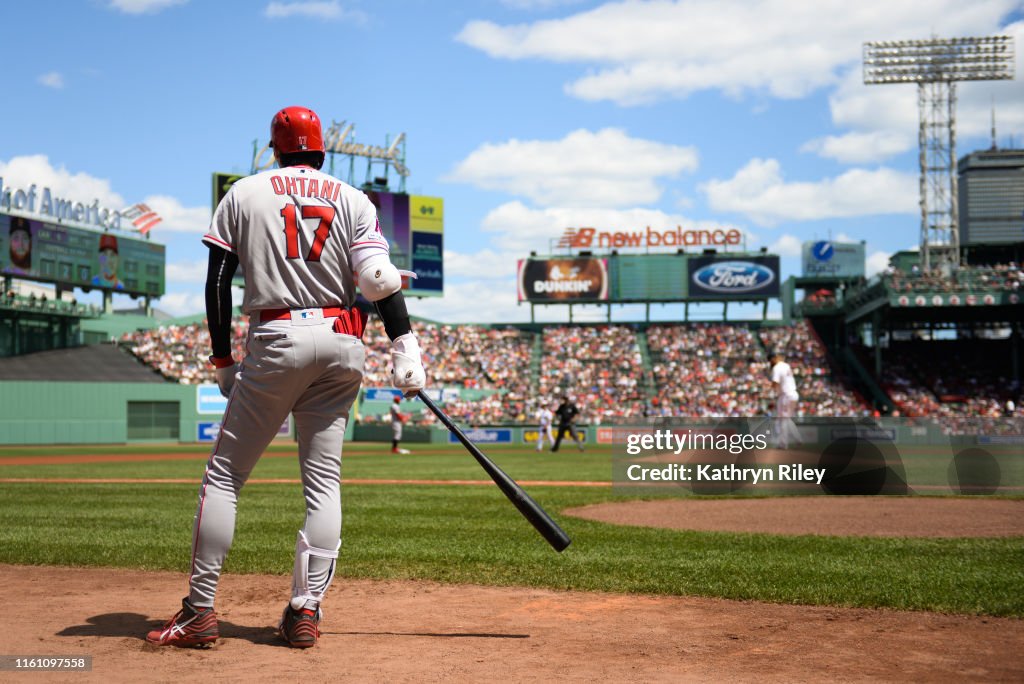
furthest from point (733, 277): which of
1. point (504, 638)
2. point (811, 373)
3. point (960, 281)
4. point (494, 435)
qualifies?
point (504, 638)

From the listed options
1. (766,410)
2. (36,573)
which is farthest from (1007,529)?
(766,410)

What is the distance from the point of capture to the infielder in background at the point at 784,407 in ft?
57.1

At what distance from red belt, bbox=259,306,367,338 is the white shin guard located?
3.39 ft

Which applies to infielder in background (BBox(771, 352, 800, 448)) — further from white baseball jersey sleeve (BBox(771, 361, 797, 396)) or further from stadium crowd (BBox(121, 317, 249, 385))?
stadium crowd (BBox(121, 317, 249, 385))

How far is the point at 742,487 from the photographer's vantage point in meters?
15.0

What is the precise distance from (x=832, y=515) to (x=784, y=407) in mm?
7021

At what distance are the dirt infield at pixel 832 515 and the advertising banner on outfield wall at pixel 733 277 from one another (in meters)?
44.3

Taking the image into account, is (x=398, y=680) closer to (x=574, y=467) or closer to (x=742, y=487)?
(x=742, y=487)

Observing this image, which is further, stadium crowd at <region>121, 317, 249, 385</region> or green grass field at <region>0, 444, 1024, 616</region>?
stadium crowd at <region>121, 317, 249, 385</region>

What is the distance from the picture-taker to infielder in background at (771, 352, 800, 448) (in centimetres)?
1741

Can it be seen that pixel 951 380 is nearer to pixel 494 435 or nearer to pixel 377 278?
pixel 494 435

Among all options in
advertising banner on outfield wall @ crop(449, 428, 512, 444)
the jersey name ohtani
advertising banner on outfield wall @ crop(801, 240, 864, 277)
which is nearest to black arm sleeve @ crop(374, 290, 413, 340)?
the jersey name ohtani

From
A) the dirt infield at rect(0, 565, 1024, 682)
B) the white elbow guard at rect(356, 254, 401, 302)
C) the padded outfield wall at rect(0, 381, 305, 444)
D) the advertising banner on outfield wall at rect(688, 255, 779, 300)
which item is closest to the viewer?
the dirt infield at rect(0, 565, 1024, 682)

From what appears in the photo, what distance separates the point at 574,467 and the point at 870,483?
27.6ft
